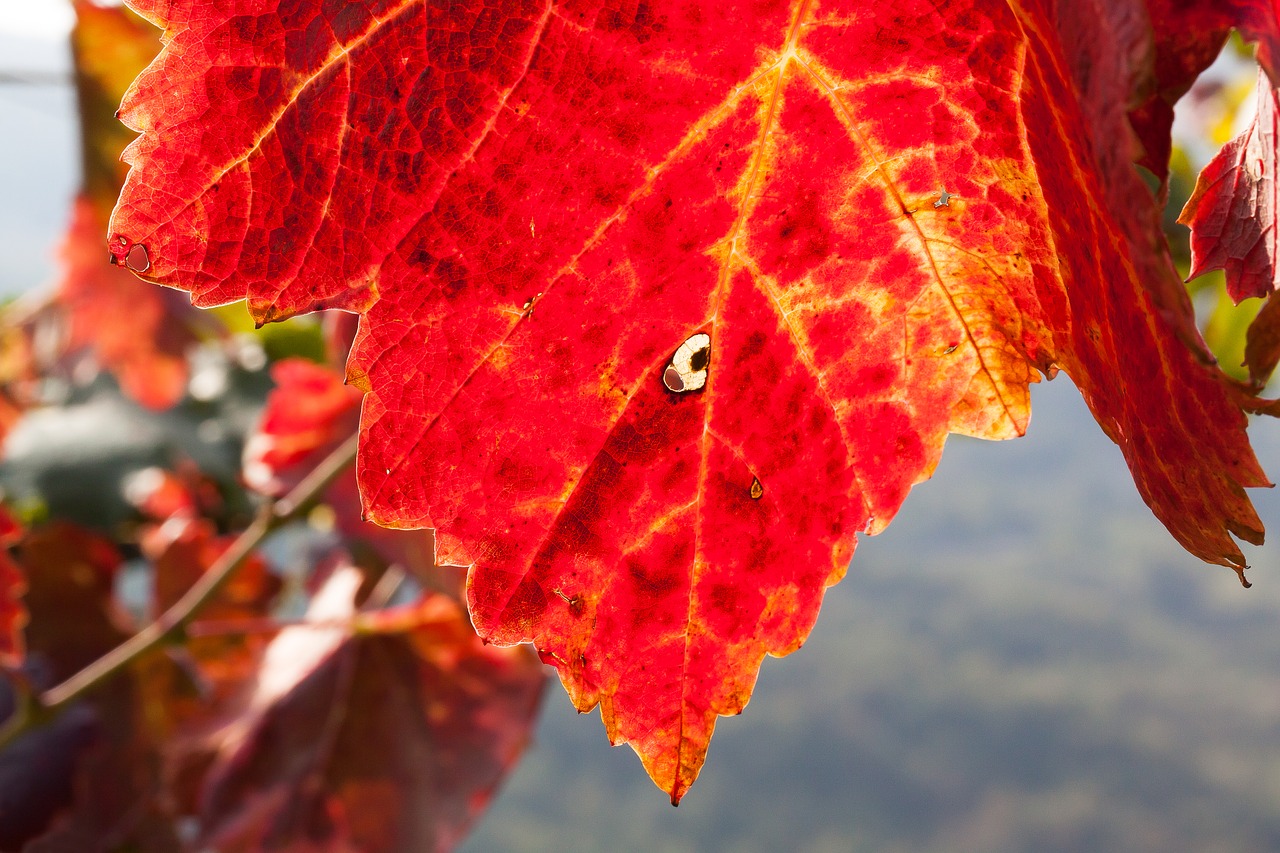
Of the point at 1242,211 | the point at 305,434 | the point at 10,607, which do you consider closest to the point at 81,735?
the point at 10,607

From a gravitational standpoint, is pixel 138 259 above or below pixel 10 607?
above

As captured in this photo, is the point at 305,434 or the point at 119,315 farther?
the point at 119,315

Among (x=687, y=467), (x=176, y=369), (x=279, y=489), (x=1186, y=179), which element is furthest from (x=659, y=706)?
(x=176, y=369)

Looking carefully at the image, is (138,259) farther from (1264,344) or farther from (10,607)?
(10,607)

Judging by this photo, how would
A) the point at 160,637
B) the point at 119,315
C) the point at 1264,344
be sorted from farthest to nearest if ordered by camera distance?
the point at 119,315 < the point at 160,637 < the point at 1264,344

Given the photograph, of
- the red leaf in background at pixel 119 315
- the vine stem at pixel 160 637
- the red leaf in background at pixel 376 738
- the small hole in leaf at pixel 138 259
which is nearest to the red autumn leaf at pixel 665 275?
the small hole in leaf at pixel 138 259

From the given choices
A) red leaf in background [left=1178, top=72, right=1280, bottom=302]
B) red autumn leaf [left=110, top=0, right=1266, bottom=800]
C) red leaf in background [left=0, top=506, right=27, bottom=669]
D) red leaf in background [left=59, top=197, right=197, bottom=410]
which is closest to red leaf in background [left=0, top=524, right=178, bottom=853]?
red leaf in background [left=0, top=506, right=27, bottom=669]

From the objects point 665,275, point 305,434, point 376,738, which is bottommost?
point 376,738
